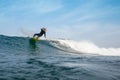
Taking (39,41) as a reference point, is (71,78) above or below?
below

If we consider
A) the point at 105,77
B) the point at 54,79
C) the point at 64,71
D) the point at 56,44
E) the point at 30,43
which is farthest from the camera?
the point at 56,44

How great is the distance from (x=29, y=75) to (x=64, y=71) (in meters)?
2.02

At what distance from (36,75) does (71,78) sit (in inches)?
65.1

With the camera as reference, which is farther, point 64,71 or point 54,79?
point 64,71

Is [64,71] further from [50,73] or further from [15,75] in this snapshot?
[15,75]

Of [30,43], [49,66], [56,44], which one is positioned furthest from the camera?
[56,44]

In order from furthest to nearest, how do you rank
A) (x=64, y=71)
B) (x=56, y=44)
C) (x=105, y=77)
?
(x=56, y=44) → (x=64, y=71) → (x=105, y=77)

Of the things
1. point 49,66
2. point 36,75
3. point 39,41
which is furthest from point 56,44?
point 36,75

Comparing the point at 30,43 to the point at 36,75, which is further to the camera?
the point at 30,43

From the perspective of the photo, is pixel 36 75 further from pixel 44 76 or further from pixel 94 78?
pixel 94 78

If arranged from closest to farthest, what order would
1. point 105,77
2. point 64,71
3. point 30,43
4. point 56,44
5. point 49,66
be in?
point 105,77, point 64,71, point 49,66, point 30,43, point 56,44

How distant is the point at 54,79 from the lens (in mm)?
9219

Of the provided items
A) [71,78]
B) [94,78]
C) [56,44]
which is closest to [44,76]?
[71,78]

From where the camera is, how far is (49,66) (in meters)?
12.0
